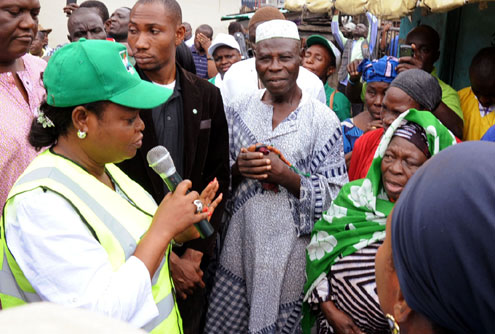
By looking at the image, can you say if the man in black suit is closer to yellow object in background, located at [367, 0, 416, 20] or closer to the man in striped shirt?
yellow object in background, located at [367, 0, 416, 20]

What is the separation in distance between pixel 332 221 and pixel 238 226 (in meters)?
0.57

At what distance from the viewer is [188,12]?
19609 mm

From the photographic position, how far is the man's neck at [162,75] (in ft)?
9.71

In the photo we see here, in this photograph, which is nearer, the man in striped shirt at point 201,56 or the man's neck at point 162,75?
the man's neck at point 162,75

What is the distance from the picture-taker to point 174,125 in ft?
9.50

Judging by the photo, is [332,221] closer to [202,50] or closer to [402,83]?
[402,83]

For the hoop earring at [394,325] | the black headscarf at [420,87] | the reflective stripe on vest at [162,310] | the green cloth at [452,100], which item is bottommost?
the reflective stripe on vest at [162,310]

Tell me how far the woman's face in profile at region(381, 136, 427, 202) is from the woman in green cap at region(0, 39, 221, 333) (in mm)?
1144

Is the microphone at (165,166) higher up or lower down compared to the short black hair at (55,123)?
lower down

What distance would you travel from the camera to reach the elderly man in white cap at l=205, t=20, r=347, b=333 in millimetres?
2918

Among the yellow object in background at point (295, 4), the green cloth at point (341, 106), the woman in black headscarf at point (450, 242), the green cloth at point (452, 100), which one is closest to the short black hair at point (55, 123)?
the woman in black headscarf at point (450, 242)

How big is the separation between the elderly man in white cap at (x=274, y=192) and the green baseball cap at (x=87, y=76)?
1.09 metres

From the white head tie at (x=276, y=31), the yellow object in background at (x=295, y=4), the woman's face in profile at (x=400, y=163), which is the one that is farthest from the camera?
the yellow object in background at (x=295, y=4)

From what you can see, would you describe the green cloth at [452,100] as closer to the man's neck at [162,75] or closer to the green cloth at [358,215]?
the green cloth at [358,215]
